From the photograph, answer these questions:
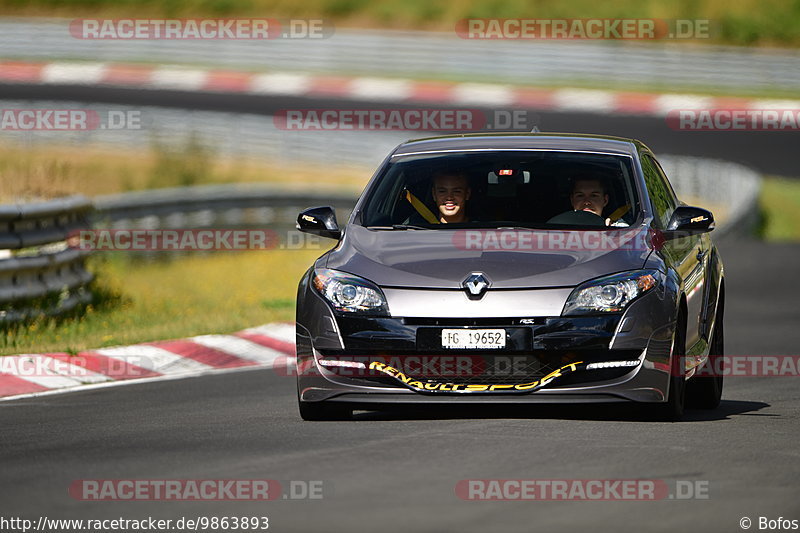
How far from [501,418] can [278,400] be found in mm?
1937

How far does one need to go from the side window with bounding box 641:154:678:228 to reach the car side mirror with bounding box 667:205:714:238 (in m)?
0.10

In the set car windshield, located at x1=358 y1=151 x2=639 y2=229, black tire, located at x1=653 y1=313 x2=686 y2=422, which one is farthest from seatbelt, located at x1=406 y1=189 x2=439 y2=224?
black tire, located at x1=653 y1=313 x2=686 y2=422

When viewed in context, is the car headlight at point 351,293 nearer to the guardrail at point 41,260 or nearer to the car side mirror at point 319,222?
the car side mirror at point 319,222

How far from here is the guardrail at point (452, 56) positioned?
4003cm

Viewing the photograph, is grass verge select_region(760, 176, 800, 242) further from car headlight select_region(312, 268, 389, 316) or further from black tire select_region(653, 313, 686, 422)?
car headlight select_region(312, 268, 389, 316)

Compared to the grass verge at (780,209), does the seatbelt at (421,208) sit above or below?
above

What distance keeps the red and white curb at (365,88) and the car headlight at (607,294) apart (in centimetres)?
2975

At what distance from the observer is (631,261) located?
870cm

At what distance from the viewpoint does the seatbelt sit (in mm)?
9672

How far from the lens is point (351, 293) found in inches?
340

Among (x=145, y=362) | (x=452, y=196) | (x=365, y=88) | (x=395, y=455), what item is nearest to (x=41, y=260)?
(x=145, y=362)

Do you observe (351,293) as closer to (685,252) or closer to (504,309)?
(504,309)

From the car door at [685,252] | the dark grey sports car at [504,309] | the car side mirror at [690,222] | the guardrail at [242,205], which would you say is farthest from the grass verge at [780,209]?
the dark grey sports car at [504,309]

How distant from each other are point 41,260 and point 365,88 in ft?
94.0
